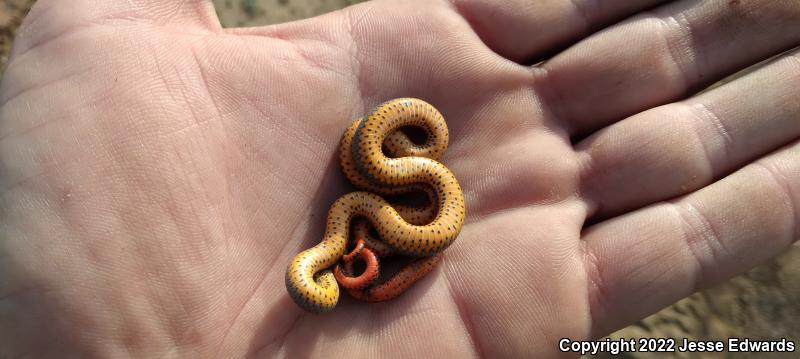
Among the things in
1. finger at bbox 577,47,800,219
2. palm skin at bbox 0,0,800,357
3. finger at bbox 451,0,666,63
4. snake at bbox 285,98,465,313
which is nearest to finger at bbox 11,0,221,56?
palm skin at bbox 0,0,800,357

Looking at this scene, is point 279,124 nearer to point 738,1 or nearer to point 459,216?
point 459,216

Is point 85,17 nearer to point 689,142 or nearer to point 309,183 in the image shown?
point 309,183

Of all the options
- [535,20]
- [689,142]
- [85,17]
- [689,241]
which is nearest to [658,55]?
[689,142]

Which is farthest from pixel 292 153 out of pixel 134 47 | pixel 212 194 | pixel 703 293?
pixel 703 293

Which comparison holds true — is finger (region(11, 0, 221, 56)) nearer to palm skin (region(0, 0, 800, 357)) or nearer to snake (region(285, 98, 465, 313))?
palm skin (region(0, 0, 800, 357))

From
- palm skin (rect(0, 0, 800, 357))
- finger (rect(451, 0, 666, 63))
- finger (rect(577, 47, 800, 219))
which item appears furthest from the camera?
finger (rect(451, 0, 666, 63))

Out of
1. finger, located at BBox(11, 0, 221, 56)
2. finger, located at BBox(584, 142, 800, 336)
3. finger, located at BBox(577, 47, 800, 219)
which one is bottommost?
finger, located at BBox(584, 142, 800, 336)

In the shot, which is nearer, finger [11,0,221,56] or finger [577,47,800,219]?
finger [11,0,221,56]

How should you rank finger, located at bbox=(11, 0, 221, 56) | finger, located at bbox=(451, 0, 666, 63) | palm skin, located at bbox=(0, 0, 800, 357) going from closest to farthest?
palm skin, located at bbox=(0, 0, 800, 357) → finger, located at bbox=(11, 0, 221, 56) → finger, located at bbox=(451, 0, 666, 63)
